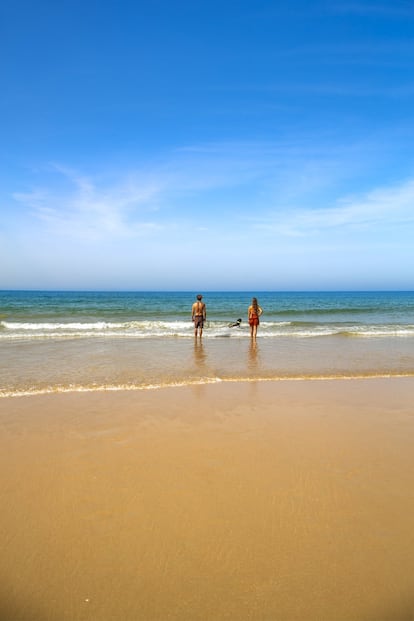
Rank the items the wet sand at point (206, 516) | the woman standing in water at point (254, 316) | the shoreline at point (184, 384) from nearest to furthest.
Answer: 1. the wet sand at point (206, 516)
2. the shoreline at point (184, 384)
3. the woman standing in water at point (254, 316)

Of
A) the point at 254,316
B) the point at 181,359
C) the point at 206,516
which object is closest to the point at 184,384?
the point at 181,359

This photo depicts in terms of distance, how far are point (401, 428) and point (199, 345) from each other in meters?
9.68

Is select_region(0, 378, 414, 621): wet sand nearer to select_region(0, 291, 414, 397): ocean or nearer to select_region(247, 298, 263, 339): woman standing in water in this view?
select_region(0, 291, 414, 397): ocean

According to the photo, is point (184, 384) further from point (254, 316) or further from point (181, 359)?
point (254, 316)

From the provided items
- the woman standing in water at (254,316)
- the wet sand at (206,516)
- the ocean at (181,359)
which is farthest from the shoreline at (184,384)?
the woman standing in water at (254,316)

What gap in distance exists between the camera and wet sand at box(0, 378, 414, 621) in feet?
7.99

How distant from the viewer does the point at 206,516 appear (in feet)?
10.7

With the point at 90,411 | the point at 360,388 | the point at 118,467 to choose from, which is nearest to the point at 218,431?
the point at 118,467

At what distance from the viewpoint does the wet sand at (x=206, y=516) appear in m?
2.44

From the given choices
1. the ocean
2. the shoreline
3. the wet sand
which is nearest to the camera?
the wet sand

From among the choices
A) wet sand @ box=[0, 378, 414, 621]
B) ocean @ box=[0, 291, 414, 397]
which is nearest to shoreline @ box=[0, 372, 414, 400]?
ocean @ box=[0, 291, 414, 397]

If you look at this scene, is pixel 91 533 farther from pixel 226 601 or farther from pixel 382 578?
pixel 382 578

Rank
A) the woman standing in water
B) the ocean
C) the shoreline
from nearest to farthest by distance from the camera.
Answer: the shoreline → the ocean → the woman standing in water

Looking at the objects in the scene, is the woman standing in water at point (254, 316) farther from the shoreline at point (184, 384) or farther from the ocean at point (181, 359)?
the shoreline at point (184, 384)
